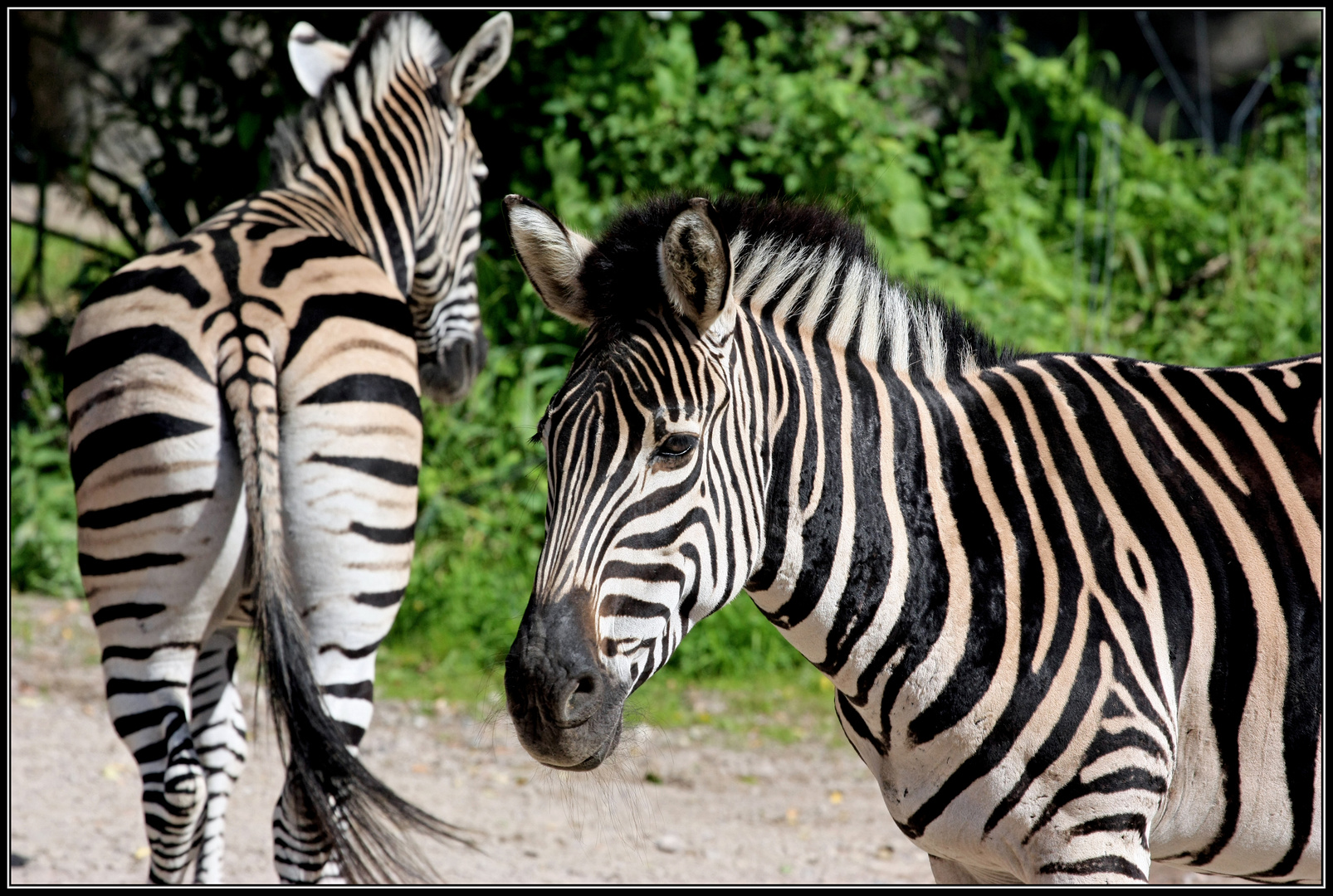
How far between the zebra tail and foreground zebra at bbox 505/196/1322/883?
1.26 meters

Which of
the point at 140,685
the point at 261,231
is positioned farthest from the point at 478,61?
the point at 140,685

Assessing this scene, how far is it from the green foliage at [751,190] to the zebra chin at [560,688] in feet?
13.9

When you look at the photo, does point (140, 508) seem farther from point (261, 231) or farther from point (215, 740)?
point (261, 231)

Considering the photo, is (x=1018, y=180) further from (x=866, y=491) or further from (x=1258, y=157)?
(x=866, y=491)

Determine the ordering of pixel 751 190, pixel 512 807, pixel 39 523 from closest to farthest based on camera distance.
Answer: pixel 512 807 < pixel 751 190 < pixel 39 523

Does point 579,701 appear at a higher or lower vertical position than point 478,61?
lower

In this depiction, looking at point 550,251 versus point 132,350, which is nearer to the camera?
point 550,251

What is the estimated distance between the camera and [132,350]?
318 centimetres

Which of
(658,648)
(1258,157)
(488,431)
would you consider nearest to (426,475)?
(488,431)

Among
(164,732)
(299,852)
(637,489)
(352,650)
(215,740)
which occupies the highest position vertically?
(637,489)

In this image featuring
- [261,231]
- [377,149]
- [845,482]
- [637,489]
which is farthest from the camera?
[377,149]

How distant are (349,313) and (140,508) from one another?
83 centimetres

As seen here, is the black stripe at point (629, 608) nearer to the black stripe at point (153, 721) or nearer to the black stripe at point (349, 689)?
the black stripe at point (349, 689)

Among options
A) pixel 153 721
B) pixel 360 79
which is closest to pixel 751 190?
pixel 360 79
